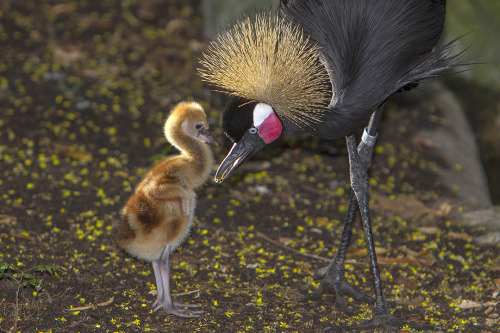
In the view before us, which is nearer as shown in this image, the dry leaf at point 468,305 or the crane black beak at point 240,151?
the crane black beak at point 240,151

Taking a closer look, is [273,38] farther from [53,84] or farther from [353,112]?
[53,84]

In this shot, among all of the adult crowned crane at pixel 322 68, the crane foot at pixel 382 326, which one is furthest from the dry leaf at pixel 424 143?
the crane foot at pixel 382 326

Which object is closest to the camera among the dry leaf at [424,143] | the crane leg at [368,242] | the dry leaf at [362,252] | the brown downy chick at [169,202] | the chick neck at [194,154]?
the brown downy chick at [169,202]

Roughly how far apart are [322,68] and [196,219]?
1.76 metres

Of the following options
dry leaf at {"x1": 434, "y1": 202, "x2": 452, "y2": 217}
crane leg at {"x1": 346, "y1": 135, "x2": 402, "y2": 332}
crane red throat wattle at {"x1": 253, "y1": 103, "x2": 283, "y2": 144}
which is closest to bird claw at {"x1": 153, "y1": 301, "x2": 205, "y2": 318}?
crane leg at {"x1": 346, "y1": 135, "x2": 402, "y2": 332}

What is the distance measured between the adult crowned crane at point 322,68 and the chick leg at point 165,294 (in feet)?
2.13

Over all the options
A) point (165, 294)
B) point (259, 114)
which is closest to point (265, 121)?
point (259, 114)

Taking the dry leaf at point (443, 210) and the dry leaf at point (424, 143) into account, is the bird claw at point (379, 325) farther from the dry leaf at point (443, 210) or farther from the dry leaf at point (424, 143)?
the dry leaf at point (424, 143)

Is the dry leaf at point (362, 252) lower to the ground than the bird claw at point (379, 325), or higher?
higher

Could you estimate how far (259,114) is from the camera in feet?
12.9

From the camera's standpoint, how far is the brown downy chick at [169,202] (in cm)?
404

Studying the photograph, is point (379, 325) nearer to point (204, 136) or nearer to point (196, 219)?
point (204, 136)

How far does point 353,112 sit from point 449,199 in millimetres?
2416

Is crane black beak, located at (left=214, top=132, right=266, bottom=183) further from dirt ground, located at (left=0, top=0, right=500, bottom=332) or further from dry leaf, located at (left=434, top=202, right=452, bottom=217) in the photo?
dry leaf, located at (left=434, top=202, right=452, bottom=217)
